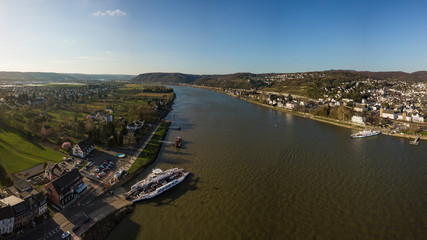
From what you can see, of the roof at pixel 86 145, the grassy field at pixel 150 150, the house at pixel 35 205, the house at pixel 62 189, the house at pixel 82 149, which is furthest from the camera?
the roof at pixel 86 145

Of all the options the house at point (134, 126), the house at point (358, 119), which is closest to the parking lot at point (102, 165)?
the house at point (134, 126)

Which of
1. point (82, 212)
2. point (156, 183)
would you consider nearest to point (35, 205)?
Result: point (82, 212)

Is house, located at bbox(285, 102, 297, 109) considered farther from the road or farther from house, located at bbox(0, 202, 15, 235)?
house, located at bbox(0, 202, 15, 235)

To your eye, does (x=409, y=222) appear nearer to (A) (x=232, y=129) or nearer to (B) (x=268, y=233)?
(B) (x=268, y=233)

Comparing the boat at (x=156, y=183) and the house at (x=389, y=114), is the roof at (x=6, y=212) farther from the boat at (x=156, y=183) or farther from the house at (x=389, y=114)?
the house at (x=389, y=114)

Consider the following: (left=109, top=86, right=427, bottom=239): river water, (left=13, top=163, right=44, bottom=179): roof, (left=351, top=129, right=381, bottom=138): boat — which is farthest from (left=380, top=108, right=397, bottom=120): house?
(left=13, top=163, right=44, bottom=179): roof
